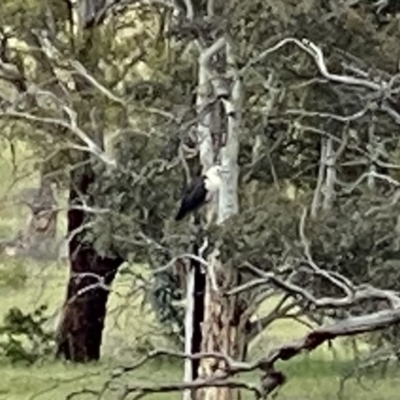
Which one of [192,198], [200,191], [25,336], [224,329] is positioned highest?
[25,336]

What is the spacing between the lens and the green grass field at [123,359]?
17.8m

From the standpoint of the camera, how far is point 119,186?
50.0 ft

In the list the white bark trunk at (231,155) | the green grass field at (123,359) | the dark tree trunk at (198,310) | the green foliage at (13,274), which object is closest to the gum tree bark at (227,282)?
the white bark trunk at (231,155)

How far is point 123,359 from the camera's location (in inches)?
800

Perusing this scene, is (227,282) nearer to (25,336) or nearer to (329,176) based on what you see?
(329,176)

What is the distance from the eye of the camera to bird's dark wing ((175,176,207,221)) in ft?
47.2

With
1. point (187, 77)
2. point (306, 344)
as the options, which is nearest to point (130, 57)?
point (187, 77)

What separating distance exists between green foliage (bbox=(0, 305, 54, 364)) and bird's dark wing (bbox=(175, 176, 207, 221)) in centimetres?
673

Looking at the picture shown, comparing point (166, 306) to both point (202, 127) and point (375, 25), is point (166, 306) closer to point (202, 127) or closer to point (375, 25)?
point (202, 127)

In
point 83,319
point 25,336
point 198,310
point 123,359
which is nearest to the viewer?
point 198,310

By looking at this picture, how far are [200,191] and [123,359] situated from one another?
6161 millimetres

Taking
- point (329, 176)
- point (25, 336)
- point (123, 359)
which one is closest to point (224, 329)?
point (329, 176)

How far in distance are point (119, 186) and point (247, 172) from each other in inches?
45.3

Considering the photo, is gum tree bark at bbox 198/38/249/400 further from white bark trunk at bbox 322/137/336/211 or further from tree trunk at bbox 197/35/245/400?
white bark trunk at bbox 322/137/336/211
